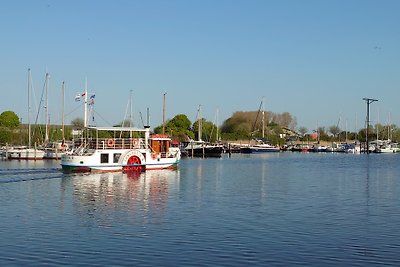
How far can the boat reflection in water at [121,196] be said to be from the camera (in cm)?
3572

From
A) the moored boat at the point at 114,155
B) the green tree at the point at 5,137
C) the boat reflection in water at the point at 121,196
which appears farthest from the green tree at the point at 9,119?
the boat reflection in water at the point at 121,196

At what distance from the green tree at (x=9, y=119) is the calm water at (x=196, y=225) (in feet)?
391

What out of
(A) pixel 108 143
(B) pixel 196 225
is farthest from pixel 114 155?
(B) pixel 196 225

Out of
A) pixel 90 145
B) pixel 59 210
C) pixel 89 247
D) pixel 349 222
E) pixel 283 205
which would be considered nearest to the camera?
pixel 89 247

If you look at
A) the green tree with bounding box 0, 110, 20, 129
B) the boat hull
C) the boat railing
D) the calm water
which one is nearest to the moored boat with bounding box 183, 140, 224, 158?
the green tree with bounding box 0, 110, 20, 129

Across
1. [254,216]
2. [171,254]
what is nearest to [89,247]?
[171,254]

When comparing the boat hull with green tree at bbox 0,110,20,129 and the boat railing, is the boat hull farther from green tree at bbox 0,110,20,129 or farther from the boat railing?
green tree at bbox 0,110,20,129

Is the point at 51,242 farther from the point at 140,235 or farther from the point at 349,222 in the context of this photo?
the point at 349,222

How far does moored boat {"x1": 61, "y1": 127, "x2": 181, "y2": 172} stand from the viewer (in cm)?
7119

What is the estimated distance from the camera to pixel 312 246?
27.1m

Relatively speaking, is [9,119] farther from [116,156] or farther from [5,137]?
[116,156]

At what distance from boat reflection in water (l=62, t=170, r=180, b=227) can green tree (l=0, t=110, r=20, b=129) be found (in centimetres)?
10687

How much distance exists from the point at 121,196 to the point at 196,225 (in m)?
15.7

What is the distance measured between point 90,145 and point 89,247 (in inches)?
1868
